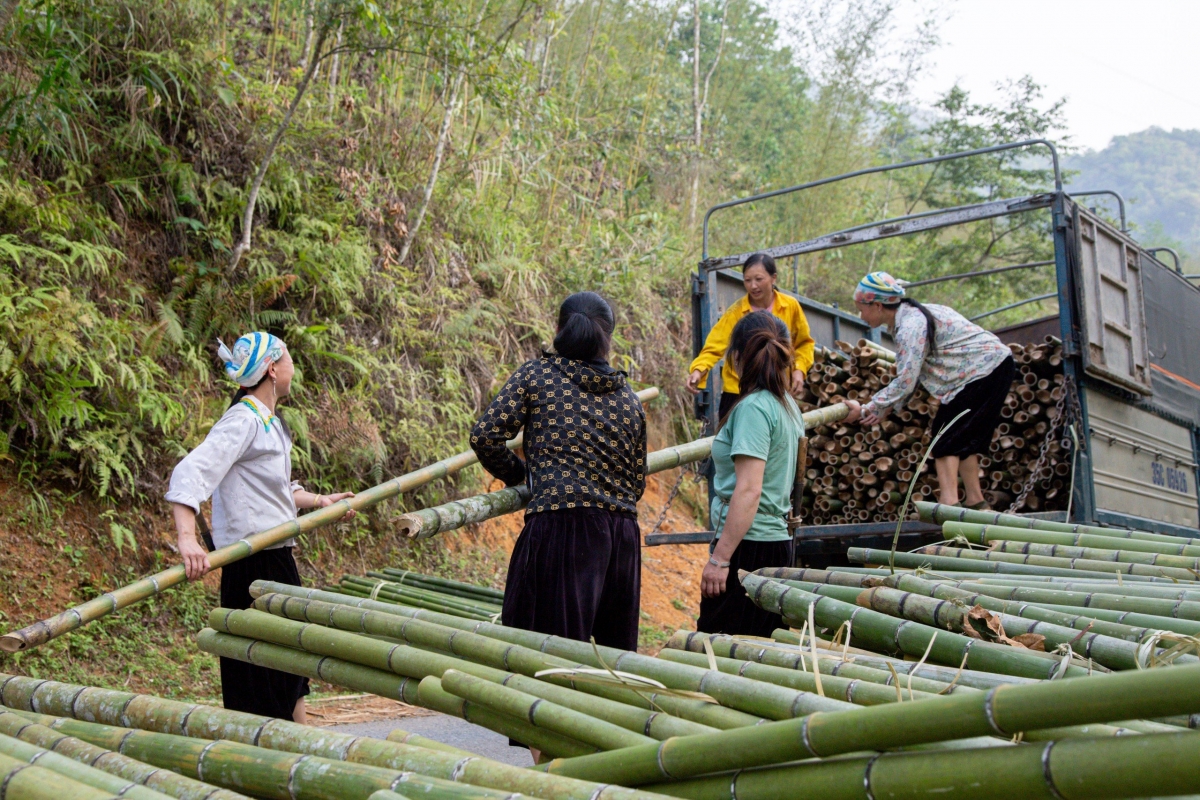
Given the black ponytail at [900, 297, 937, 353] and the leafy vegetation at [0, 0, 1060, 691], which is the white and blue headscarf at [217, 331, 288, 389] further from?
the black ponytail at [900, 297, 937, 353]

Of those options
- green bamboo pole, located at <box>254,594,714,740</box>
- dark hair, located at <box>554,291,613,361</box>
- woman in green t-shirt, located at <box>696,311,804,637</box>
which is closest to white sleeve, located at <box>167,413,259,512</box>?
green bamboo pole, located at <box>254,594,714,740</box>

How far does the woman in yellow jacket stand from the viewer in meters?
5.93

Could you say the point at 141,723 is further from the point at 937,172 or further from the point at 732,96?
the point at 937,172

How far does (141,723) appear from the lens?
2428 millimetres

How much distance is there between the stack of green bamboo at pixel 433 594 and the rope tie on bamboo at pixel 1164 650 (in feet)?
7.39

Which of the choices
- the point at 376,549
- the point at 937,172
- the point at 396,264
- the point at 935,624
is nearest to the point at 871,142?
the point at 937,172

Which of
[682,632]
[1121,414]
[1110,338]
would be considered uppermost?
[1110,338]

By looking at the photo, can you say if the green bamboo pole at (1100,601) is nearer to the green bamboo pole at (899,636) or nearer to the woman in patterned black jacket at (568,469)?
the green bamboo pole at (899,636)

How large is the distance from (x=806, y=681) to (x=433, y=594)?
2.70 metres

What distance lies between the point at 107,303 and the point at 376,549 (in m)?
2.53

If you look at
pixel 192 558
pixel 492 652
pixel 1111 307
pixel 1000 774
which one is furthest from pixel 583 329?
pixel 1111 307

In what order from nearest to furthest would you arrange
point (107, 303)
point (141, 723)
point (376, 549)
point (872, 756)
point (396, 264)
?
point (872, 756)
point (141, 723)
point (107, 303)
point (376, 549)
point (396, 264)

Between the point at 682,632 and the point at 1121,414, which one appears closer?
the point at 682,632

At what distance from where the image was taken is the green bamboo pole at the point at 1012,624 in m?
2.37
